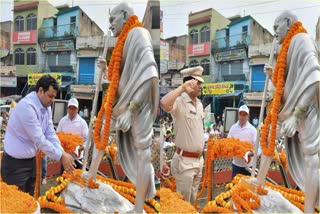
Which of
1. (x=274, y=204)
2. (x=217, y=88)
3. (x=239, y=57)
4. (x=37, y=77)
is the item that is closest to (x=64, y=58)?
(x=37, y=77)

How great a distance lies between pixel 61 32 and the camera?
1.94 metres

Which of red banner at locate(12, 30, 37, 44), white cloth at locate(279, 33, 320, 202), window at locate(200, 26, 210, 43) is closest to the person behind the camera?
white cloth at locate(279, 33, 320, 202)

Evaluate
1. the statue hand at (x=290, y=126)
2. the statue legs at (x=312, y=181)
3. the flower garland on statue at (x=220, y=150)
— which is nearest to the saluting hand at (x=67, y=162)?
the flower garland on statue at (x=220, y=150)

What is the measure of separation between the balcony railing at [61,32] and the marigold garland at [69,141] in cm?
57

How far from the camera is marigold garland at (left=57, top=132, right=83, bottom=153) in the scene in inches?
76.0

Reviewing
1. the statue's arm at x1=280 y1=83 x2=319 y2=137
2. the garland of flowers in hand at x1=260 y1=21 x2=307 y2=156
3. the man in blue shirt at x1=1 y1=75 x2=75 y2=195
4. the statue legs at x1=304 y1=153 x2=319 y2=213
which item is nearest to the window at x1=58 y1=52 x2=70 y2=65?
the man in blue shirt at x1=1 y1=75 x2=75 y2=195

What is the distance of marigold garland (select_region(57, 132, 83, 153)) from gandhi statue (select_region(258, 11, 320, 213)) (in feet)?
3.61

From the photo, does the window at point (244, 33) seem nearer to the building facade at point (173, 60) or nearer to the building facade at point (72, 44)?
the building facade at point (173, 60)

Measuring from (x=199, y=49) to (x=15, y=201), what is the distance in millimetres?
1397

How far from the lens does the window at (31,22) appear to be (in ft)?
6.41

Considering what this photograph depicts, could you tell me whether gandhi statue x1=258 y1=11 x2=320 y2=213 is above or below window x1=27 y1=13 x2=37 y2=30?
below

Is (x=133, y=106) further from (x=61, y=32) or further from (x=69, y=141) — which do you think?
(x=61, y=32)

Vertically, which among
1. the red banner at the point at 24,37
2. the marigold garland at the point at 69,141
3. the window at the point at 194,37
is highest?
the window at the point at 194,37

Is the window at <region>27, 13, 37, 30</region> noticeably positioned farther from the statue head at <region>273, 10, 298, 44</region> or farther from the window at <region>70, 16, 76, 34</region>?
the statue head at <region>273, 10, 298, 44</region>
